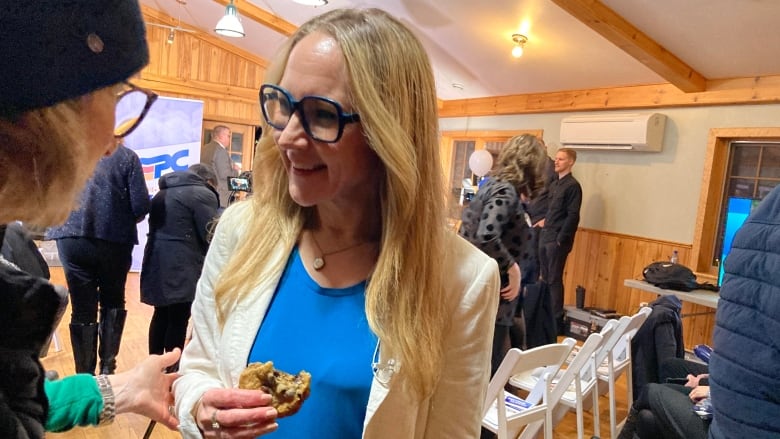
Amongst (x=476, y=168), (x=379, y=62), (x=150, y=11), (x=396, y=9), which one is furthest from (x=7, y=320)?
(x=150, y=11)

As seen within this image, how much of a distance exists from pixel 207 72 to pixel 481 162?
4.10 m

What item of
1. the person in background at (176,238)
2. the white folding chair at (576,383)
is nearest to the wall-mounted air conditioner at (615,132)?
the white folding chair at (576,383)

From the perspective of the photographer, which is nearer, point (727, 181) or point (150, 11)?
point (727, 181)

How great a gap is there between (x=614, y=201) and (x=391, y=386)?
5.18 m

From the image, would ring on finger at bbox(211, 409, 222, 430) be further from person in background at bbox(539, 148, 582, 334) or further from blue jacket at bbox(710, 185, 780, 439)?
person in background at bbox(539, 148, 582, 334)

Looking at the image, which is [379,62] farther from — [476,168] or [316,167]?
[476,168]

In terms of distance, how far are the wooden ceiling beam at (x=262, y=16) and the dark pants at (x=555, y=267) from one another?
3.65 metres

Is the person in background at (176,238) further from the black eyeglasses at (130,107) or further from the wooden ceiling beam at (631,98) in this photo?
the wooden ceiling beam at (631,98)

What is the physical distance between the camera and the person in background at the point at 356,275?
0.90 m

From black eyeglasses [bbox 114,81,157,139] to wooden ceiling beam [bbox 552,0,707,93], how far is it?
3.51 m

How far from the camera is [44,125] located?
528 mm

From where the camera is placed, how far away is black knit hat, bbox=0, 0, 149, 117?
1.59ft

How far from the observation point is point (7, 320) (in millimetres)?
566

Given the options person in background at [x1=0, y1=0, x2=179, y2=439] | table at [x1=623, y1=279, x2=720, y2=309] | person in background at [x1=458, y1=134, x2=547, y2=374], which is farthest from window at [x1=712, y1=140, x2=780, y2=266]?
person in background at [x1=0, y1=0, x2=179, y2=439]
